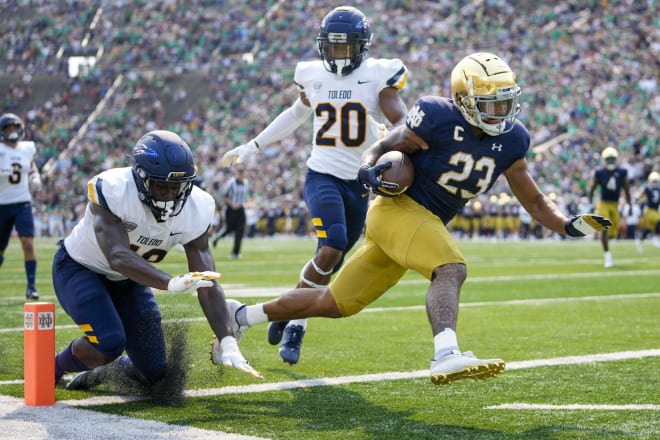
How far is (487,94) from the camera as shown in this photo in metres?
4.24

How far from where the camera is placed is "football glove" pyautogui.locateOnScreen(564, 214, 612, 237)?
172 inches

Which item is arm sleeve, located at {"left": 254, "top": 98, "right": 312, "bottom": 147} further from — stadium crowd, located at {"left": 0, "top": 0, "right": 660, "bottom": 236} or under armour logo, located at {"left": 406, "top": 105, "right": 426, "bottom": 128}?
stadium crowd, located at {"left": 0, "top": 0, "right": 660, "bottom": 236}

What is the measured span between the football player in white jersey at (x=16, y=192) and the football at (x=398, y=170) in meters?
5.95

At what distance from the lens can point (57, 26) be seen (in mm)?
41625

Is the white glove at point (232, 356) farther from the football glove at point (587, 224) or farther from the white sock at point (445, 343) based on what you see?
the football glove at point (587, 224)

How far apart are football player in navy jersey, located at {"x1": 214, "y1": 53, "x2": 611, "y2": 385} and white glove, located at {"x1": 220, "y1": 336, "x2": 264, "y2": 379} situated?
1.39ft

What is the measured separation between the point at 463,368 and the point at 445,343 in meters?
0.16

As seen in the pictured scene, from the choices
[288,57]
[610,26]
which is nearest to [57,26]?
[288,57]

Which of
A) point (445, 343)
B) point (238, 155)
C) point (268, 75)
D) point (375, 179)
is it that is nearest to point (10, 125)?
point (238, 155)

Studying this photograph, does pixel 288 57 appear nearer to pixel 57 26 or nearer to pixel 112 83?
pixel 112 83

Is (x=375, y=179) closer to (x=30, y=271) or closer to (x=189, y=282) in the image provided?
(x=189, y=282)

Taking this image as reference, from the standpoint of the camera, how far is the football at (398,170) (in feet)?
14.3

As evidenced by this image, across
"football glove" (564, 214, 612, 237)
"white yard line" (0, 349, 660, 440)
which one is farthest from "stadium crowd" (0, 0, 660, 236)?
"white yard line" (0, 349, 660, 440)

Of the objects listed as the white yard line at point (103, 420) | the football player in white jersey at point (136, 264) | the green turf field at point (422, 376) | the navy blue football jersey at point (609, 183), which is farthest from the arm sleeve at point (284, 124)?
the navy blue football jersey at point (609, 183)
